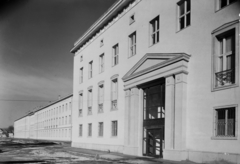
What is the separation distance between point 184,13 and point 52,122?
58164 millimetres

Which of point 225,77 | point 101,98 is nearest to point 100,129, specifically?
point 101,98

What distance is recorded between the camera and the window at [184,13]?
15.8 m

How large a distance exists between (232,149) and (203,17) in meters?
6.83

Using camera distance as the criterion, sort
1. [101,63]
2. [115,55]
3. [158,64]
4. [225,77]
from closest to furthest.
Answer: [225,77] → [158,64] → [115,55] → [101,63]

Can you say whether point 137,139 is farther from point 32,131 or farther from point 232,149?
point 32,131

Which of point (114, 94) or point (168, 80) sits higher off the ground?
point (168, 80)

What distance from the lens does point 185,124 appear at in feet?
48.4

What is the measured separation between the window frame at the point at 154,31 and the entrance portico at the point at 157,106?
1296 mm

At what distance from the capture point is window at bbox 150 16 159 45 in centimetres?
1872

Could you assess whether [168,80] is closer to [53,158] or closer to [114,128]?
[53,158]

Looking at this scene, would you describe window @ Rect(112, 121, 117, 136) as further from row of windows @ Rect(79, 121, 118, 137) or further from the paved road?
the paved road

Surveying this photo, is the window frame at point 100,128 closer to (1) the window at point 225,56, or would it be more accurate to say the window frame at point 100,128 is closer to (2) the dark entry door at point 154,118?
(2) the dark entry door at point 154,118

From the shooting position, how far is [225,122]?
12.6m

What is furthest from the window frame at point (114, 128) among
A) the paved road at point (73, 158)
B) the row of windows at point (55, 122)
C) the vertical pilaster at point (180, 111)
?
the row of windows at point (55, 122)
